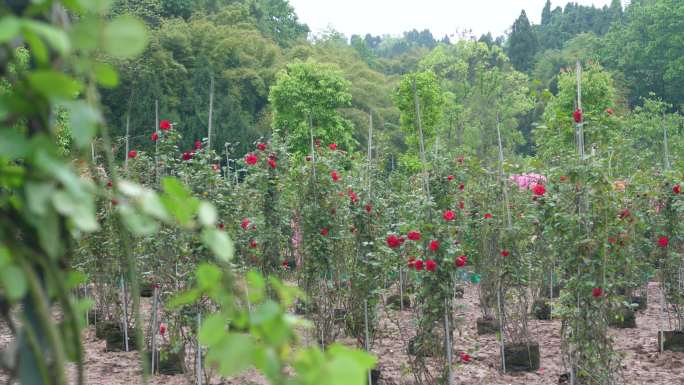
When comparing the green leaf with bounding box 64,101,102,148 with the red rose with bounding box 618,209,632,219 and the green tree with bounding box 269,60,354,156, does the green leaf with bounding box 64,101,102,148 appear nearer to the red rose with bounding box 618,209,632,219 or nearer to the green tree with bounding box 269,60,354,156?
the red rose with bounding box 618,209,632,219

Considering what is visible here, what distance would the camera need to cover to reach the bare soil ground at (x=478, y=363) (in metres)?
5.55

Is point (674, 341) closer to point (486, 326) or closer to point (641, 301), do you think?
point (486, 326)

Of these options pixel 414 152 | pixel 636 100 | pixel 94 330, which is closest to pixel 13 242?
pixel 94 330

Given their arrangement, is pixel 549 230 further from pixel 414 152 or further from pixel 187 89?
pixel 187 89

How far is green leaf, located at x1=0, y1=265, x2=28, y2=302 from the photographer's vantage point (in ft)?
1.96

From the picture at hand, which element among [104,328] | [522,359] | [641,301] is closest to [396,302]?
[522,359]

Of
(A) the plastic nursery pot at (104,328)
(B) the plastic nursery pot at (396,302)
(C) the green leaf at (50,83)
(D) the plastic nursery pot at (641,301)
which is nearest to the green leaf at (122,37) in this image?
(C) the green leaf at (50,83)

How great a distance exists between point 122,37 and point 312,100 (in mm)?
25226

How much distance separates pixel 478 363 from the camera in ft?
20.1

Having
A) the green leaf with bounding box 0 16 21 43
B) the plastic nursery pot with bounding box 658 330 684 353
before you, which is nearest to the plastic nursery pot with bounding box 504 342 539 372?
the plastic nursery pot with bounding box 658 330 684 353

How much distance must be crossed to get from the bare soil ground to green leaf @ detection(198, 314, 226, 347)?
169 inches

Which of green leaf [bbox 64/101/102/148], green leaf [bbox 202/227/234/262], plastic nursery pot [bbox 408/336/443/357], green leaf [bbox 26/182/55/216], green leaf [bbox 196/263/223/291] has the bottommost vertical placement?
plastic nursery pot [bbox 408/336/443/357]

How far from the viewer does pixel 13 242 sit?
0.65 metres

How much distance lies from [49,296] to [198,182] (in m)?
4.71
